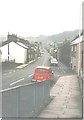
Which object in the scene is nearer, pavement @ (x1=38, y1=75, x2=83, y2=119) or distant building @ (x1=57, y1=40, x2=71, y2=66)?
pavement @ (x1=38, y1=75, x2=83, y2=119)

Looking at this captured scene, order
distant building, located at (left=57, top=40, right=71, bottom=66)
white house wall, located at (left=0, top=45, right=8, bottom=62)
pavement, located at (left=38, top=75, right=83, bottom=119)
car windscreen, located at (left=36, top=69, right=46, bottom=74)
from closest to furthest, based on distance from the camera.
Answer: pavement, located at (left=38, top=75, right=83, bottom=119), white house wall, located at (left=0, top=45, right=8, bottom=62), car windscreen, located at (left=36, top=69, right=46, bottom=74), distant building, located at (left=57, top=40, right=71, bottom=66)

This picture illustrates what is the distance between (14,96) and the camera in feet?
14.0

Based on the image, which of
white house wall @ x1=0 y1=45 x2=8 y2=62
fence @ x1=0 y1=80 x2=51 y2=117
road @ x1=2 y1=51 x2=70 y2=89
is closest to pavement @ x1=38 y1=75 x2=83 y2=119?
fence @ x1=0 y1=80 x2=51 y2=117

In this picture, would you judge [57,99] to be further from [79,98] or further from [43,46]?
[43,46]

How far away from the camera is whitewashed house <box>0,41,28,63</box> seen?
6.03 meters

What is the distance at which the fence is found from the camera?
4.04 m

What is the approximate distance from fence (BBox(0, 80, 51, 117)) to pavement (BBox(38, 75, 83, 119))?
174 millimetres

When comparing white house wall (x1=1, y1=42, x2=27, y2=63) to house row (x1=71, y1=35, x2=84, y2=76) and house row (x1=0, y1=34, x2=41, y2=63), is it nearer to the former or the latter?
house row (x1=0, y1=34, x2=41, y2=63)

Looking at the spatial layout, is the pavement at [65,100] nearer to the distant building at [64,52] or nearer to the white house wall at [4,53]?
the distant building at [64,52]

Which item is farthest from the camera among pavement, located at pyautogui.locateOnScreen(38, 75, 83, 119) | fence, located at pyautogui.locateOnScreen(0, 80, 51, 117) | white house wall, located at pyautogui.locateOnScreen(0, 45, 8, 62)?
white house wall, located at pyautogui.locateOnScreen(0, 45, 8, 62)

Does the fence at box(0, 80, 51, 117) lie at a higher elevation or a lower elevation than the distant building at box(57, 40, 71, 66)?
lower

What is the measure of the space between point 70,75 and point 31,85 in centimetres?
143

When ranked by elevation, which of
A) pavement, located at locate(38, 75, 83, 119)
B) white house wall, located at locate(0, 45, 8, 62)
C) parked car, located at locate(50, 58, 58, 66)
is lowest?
pavement, located at locate(38, 75, 83, 119)

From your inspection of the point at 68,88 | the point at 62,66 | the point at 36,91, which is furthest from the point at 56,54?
the point at 36,91
